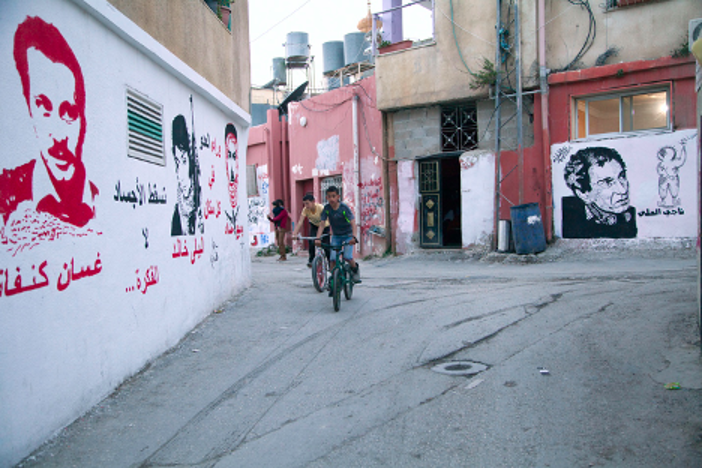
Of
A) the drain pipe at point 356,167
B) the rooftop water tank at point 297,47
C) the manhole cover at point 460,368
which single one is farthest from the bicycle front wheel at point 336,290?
the rooftop water tank at point 297,47

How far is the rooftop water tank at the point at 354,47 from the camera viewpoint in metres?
25.8

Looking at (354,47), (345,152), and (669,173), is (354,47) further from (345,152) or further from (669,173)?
(669,173)

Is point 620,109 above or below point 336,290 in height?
above

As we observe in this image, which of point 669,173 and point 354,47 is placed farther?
point 354,47

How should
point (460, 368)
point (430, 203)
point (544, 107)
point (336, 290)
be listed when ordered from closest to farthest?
point (460, 368) → point (336, 290) → point (544, 107) → point (430, 203)

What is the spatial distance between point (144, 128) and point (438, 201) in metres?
11.1

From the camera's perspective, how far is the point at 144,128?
5.89 m

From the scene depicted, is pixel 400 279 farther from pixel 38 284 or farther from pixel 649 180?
pixel 38 284

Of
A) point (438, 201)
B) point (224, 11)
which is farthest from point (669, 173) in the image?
point (224, 11)

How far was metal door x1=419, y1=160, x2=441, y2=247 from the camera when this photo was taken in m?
15.9
